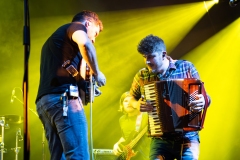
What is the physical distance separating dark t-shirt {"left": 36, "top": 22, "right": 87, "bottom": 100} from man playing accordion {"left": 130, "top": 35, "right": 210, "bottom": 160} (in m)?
0.91

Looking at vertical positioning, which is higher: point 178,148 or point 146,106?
point 146,106

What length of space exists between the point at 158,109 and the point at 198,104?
0.40m

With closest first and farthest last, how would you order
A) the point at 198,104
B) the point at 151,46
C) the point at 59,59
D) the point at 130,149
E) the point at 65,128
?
the point at 65,128 → the point at 59,59 → the point at 198,104 → the point at 151,46 → the point at 130,149

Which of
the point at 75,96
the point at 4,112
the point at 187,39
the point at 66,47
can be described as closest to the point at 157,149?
the point at 75,96

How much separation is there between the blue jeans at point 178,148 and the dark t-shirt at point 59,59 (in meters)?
1.12

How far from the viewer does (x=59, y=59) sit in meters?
2.79

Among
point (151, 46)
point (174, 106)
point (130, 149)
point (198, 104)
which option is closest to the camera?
point (198, 104)

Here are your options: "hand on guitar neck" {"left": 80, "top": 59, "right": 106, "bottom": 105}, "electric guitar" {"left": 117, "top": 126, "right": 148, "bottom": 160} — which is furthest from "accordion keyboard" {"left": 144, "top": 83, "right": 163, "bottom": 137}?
"electric guitar" {"left": 117, "top": 126, "right": 148, "bottom": 160}

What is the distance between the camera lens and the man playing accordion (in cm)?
327

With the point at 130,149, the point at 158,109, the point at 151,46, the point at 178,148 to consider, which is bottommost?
the point at 130,149

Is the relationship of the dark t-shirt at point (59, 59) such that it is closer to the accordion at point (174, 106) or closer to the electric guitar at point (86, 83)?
the electric guitar at point (86, 83)

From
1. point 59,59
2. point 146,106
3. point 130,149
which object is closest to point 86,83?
point 59,59

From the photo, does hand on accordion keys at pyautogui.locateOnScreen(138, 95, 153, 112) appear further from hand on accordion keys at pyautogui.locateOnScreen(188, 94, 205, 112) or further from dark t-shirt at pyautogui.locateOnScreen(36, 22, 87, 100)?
dark t-shirt at pyautogui.locateOnScreen(36, 22, 87, 100)

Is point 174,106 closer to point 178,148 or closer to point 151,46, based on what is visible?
point 178,148
